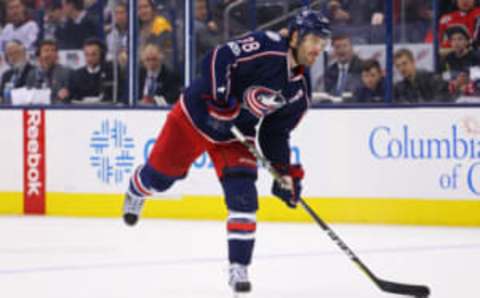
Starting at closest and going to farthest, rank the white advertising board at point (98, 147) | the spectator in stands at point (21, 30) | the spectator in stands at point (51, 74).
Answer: the white advertising board at point (98, 147)
the spectator in stands at point (51, 74)
the spectator in stands at point (21, 30)

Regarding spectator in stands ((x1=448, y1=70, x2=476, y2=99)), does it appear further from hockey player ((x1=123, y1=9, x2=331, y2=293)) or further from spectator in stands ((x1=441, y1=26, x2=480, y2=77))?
hockey player ((x1=123, y1=9, x2=331, y2=293))

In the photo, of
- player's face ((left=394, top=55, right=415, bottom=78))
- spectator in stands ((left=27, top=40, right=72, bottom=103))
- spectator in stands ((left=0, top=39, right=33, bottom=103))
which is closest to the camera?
player's face ((left=394, top=55, right=415, bottom=78))

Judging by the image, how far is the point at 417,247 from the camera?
5.32 meters

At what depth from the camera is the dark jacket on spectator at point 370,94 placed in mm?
6641

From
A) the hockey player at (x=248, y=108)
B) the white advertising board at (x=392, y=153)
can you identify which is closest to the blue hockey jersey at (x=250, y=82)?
the hockey player at (x=248, y=108)

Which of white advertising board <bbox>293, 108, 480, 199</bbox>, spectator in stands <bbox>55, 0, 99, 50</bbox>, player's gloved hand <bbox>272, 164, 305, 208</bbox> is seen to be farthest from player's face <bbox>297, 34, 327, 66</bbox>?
spectator in stands <bbox>55, 0, 99, 50</bbox>

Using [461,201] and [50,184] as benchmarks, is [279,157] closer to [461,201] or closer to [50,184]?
[461,201]

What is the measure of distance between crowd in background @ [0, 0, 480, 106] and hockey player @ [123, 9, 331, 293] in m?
2.73

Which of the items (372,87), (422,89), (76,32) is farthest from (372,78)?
(76,32)

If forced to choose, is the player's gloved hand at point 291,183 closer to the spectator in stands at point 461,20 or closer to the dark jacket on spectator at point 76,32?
the spectator in stands at point 461,20

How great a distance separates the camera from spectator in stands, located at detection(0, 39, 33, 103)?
24.5ft

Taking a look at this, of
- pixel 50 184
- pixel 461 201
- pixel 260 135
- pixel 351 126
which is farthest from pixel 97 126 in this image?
pixel 260 135

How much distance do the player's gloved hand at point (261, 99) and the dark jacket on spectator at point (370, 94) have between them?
9.39 feet

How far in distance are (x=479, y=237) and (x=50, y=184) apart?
288 centimetres
